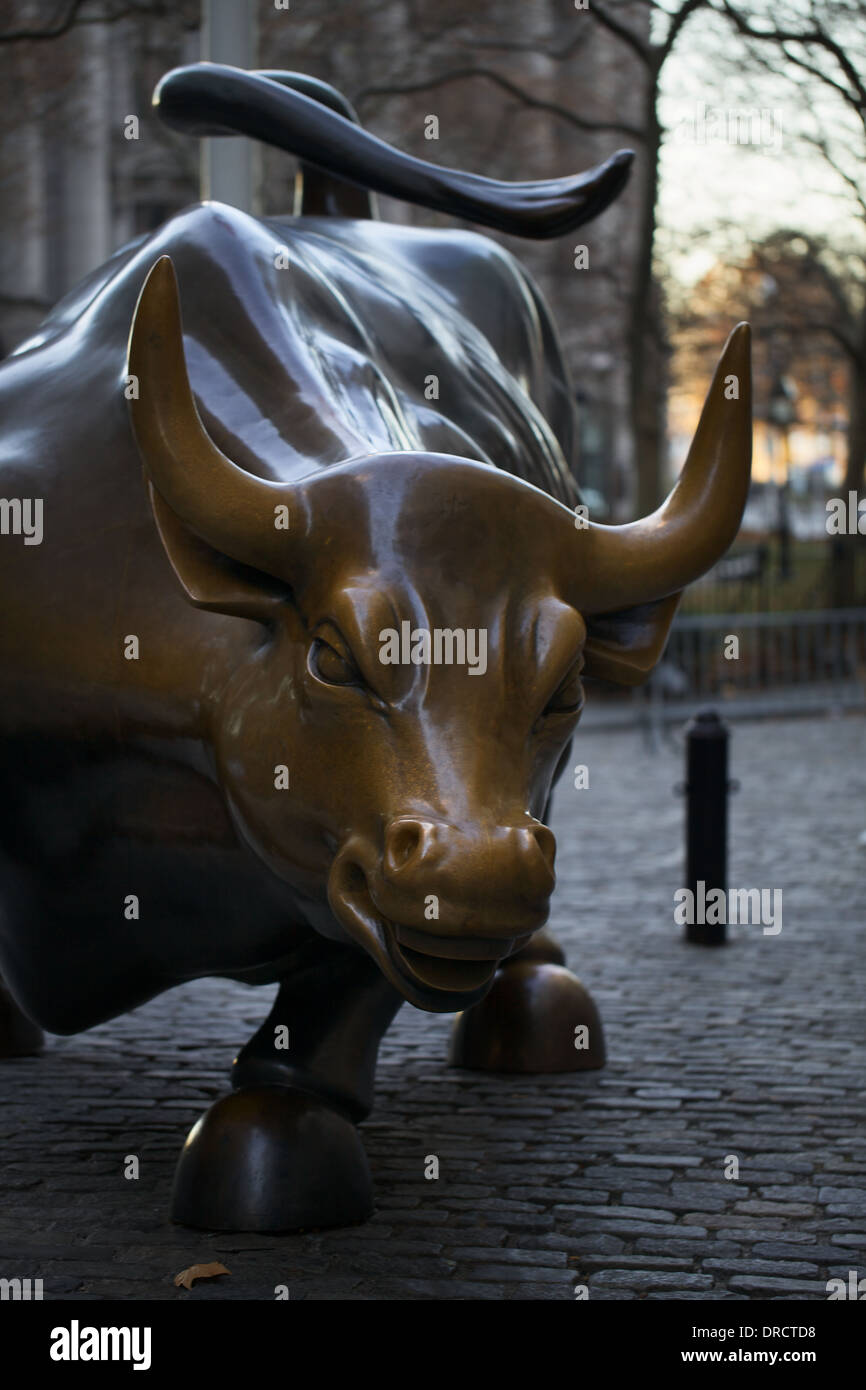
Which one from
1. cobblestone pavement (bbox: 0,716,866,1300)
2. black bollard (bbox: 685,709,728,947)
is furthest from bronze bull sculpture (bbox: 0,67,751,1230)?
black bollard (bbox: 685,709,728,947)

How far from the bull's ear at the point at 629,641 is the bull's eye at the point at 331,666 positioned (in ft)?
2.08

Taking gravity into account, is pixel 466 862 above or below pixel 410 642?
below

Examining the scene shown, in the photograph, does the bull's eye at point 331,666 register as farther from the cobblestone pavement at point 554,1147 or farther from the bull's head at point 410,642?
the cobblestone pavement at point 554,1147

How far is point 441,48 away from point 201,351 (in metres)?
20.2

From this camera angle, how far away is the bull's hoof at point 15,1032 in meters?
5.93

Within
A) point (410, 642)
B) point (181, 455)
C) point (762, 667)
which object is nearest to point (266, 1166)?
point (410, 642)

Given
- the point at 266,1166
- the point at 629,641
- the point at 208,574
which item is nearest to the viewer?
the point at 208,574

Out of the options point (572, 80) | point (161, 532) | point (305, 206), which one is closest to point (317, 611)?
point (161, 532)

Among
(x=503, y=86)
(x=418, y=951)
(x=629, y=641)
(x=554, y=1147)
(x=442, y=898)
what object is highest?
(x=503, y=86)

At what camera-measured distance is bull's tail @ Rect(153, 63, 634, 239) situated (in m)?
5.61

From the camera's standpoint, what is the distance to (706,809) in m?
8.39

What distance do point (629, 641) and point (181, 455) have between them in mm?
1093

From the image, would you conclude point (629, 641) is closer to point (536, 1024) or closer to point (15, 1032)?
point (536, 1024)

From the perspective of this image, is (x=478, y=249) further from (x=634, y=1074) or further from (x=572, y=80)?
(x=572, y=80)
